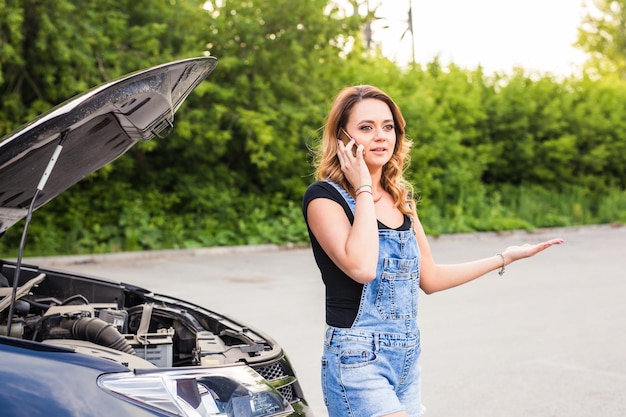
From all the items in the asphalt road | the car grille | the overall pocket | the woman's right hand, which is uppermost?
the woman's right hand

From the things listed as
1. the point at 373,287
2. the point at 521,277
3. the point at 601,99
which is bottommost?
the point at 521,277

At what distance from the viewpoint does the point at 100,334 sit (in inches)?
121

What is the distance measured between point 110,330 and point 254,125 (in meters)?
13.2

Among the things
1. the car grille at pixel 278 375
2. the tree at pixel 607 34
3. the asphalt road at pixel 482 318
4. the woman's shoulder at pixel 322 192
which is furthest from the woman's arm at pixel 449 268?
the tree at pixel 607 34

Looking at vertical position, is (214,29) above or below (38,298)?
above

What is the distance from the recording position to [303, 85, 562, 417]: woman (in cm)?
265

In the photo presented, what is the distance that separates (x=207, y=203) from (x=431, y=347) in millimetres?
10822

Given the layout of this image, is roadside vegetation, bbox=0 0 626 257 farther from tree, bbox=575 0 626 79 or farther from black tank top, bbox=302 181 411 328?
tree, bbox=575 0 626 79

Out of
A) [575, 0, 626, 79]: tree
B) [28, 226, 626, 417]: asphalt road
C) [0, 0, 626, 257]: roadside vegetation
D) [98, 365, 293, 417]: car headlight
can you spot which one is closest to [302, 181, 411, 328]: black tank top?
[98, 365, 293, 417]: car headlight

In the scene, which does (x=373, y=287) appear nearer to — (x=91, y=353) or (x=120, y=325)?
(x=91, y=353)

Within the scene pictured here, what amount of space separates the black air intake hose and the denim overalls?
77cm

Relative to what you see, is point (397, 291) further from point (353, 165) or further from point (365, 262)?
point (353, 165)

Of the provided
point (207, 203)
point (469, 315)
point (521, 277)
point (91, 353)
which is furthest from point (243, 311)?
point (207, 203)

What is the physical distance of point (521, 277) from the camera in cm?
1205
